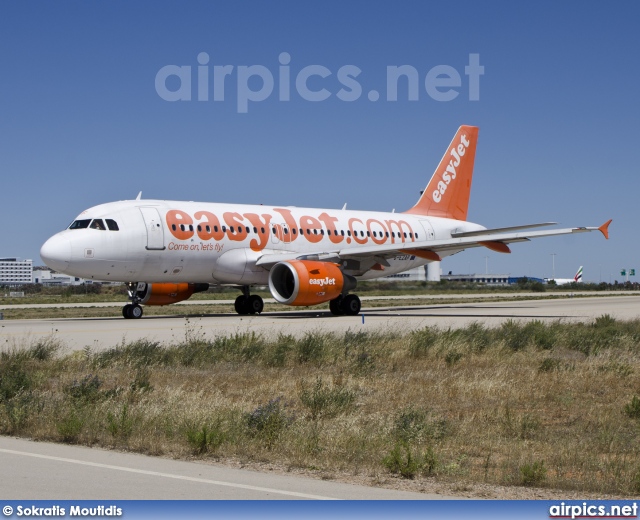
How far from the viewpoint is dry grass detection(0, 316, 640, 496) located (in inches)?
361

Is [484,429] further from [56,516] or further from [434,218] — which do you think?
[434,218]

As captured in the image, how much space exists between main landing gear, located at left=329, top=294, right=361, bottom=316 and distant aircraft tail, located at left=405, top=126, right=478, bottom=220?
8469 mm

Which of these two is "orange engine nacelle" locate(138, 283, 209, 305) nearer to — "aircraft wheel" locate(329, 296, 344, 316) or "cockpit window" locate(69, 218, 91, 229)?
"cockpit window" locate(69, 218, 91, 229)

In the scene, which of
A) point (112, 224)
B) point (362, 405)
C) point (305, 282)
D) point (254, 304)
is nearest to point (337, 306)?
point (254, 304)

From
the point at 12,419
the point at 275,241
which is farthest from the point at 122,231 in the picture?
the point at 12,419

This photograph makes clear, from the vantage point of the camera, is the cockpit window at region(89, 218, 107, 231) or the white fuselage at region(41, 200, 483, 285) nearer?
the white fuselage at region(41, 200, 483, 285)

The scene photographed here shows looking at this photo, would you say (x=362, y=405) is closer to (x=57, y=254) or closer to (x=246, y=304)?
(x=57, y=254)

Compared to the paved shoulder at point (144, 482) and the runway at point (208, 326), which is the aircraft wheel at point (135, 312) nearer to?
the runway at point (208, 326)

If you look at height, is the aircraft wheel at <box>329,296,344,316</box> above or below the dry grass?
above

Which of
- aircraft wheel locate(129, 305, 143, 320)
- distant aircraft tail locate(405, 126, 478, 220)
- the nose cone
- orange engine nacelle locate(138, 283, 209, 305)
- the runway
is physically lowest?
the runway

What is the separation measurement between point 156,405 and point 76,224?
18.4 m

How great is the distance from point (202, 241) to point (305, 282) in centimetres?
386

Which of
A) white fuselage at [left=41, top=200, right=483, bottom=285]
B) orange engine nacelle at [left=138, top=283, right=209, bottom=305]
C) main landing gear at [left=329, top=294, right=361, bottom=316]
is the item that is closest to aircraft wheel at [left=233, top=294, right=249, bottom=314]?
orange engine nacelle at [left=138, top=283, right=209, bottom=305]

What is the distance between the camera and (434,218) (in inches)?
1596
